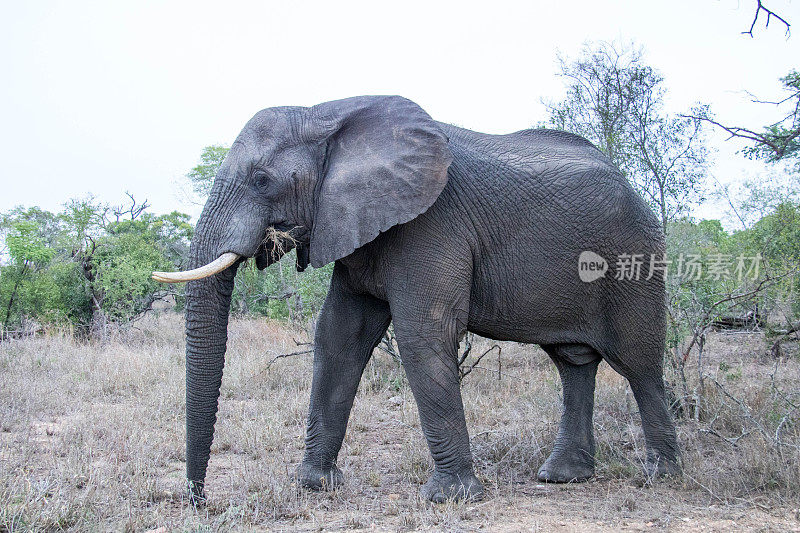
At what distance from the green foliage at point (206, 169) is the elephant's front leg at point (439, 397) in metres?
28.6

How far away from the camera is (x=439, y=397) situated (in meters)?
4.74

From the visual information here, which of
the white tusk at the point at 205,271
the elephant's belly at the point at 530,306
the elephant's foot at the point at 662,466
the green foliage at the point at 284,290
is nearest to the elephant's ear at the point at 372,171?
the white tusk at the point at 205,271

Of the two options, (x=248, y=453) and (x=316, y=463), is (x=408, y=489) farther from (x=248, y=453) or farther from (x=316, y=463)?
(x=248, y=453)

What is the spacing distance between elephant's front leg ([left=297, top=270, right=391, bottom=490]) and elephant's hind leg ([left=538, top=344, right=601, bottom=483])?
4.66ft

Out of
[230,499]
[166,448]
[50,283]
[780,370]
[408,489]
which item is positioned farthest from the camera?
[50,283]

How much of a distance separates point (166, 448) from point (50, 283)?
898 centimetres

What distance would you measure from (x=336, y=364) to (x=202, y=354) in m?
1.18

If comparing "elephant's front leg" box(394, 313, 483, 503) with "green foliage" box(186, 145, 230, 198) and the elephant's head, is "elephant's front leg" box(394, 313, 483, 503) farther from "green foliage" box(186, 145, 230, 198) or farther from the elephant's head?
"green foliage" box(186, 145, 230, 198)

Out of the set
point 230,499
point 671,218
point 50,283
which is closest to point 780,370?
point 671,218

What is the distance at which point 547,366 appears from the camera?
32.1 ft

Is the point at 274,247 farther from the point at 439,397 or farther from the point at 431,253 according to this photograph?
the point at 439,397

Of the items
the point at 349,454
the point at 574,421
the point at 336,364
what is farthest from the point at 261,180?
the point at 574,421

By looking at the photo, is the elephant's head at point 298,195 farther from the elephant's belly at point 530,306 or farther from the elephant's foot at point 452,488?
the elephant's foot at point 452,488

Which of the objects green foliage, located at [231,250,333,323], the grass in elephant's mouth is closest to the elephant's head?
the grass in elephant's mouth
